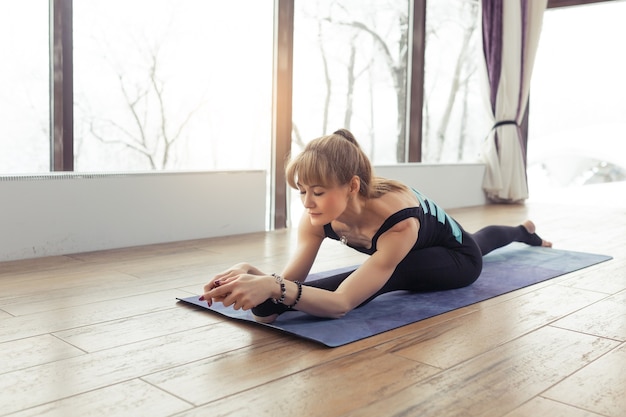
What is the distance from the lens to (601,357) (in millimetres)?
1639

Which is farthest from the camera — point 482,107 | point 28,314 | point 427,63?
point 482,107

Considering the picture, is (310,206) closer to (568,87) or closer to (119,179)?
(119,179)

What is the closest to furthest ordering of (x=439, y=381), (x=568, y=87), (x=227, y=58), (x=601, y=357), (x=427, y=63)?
1. (x=439, y=381)
2. (x=601, y=357)
3. (x=227, y=58)
4. (x=427, y=63)
5. (x=568, y=87)

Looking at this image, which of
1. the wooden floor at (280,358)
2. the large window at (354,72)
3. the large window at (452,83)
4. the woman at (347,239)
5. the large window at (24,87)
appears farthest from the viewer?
the large window at (452,83)

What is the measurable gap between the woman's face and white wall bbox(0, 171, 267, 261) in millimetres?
1629

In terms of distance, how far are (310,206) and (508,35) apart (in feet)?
14.3

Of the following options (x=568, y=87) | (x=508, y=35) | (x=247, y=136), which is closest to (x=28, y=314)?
(x=247, y=136)

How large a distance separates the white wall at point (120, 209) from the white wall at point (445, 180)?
52.7 inches

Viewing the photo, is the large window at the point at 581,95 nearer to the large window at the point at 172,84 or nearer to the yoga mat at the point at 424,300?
the large window at the point at 172,84

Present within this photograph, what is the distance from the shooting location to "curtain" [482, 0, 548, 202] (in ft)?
18.1

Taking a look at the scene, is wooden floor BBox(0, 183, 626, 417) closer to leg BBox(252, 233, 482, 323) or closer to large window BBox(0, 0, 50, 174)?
leg BBox(252, 233, 482, 323)

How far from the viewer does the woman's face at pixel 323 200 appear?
1.77 metres

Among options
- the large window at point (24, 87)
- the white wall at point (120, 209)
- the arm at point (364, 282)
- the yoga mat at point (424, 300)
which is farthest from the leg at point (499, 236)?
the large window at point (24, 87)

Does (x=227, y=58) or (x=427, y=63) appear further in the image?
(x=427, y=63)
